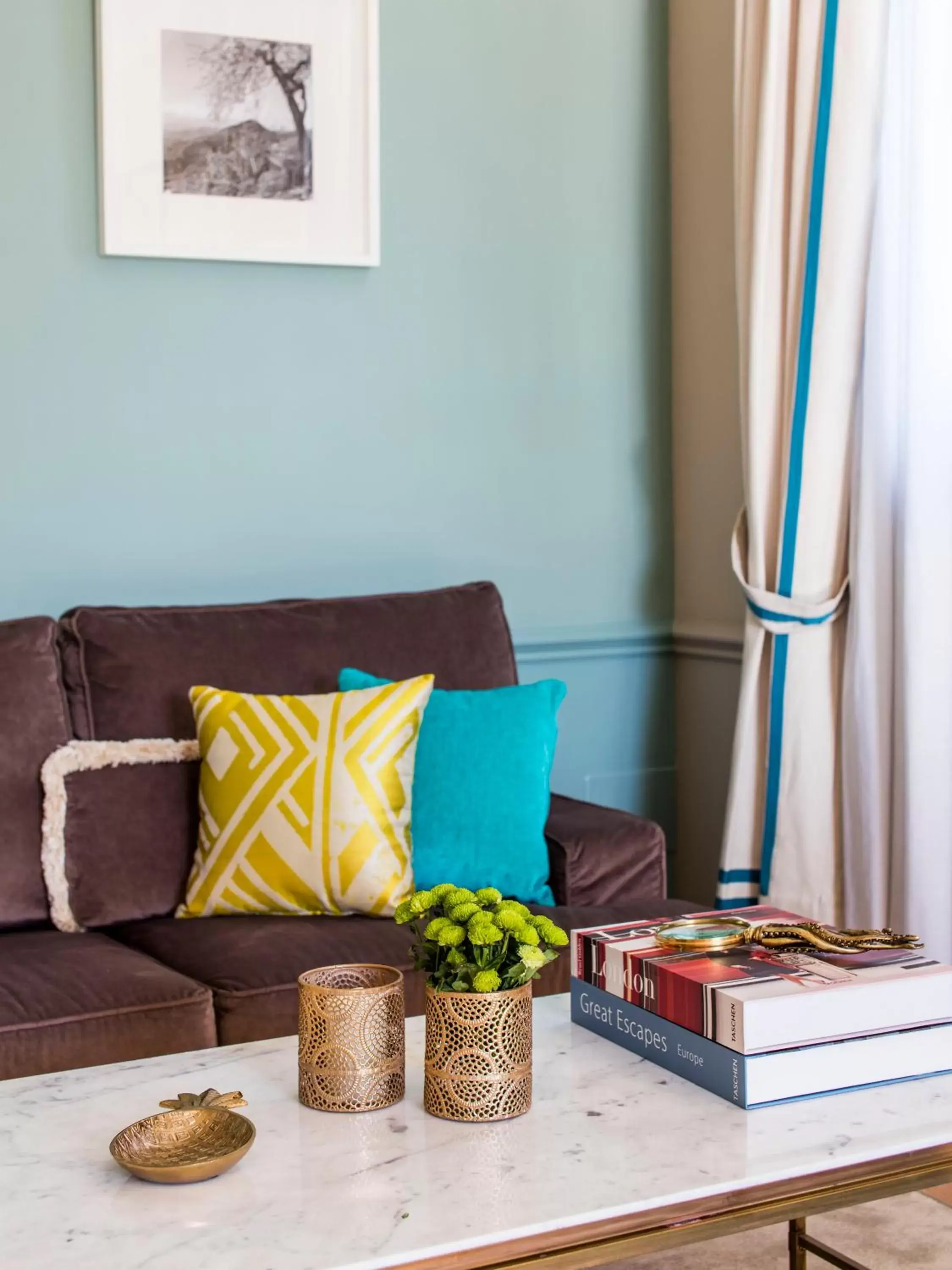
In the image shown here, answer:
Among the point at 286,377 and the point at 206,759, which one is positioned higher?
the point at 286,377

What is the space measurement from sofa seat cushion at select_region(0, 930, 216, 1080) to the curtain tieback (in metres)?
1.33

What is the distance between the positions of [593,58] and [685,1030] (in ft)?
7.57

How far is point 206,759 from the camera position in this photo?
7.46 ft

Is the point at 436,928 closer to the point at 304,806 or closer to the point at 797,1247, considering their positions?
the point at 797,1247

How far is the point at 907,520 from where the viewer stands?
8.08ft

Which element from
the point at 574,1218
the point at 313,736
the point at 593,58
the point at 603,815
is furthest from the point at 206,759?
the point at 593,58

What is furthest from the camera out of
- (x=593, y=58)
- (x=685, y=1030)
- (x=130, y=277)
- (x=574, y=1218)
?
(x=593, y=58)

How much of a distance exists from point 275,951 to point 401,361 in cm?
135

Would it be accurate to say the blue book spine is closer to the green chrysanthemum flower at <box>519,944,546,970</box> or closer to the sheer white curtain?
the green chrysanthemum flower at <box>519,944,546,970</box>

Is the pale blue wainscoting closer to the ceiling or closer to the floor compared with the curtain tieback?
closer to the floor

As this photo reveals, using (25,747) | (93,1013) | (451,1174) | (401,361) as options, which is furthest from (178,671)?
(451,1174)

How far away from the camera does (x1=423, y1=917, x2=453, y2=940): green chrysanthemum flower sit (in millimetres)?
1291

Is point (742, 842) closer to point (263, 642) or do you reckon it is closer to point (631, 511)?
point (631, 511)

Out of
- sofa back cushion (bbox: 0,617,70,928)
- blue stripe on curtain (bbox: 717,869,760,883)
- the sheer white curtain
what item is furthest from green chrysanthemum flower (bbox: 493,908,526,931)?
blue stripe on curtain (bbox: 717,869,760,883)
